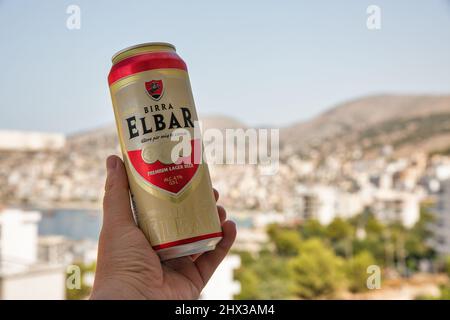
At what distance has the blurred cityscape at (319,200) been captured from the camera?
17.5 m

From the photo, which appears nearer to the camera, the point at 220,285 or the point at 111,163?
the point at 111,163

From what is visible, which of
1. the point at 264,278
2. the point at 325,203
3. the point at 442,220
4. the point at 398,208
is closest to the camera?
the point at 264,278

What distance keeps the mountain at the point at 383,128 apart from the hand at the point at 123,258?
2388 cm

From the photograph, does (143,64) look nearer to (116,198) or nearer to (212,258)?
(116,198)

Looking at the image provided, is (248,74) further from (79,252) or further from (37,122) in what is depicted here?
(79,252)

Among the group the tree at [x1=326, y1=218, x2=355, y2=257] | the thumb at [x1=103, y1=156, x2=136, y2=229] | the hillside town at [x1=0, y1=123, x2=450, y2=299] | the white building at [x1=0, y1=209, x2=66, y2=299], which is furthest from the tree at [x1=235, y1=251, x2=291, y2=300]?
the thumb at [x1=103, y1=156, x2=136, y2=229]

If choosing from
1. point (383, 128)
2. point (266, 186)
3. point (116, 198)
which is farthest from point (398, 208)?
point (116, 198)

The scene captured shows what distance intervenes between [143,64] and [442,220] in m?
20.6

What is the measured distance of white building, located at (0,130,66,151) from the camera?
59.7 ft

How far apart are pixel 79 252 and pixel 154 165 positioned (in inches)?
764

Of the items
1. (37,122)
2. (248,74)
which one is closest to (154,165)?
(37,122)

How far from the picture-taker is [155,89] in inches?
22.3

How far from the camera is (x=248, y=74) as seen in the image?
92.7ft

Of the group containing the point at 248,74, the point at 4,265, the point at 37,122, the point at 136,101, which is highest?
the point at 248,74
